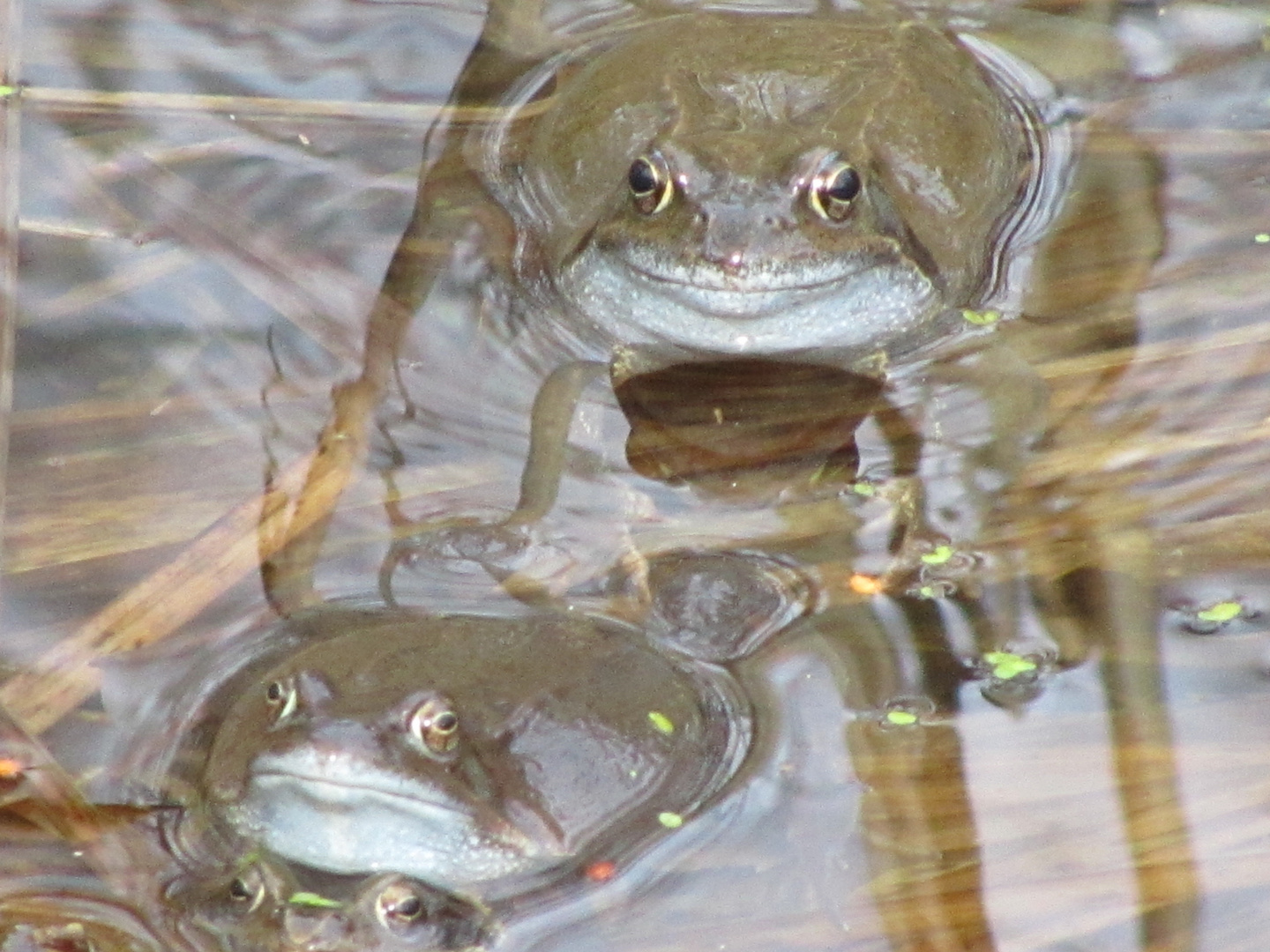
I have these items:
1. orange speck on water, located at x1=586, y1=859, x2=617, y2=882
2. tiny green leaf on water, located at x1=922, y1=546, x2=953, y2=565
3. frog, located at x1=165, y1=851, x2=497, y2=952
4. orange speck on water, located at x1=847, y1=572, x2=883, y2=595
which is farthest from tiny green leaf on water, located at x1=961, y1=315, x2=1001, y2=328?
Answer: frog, located at x1=165, y1=851, x2=497, y2=952

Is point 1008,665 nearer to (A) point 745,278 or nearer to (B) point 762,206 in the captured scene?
(A) point 745,278

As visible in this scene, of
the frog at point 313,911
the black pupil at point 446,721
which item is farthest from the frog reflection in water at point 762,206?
the frog at point 313,911

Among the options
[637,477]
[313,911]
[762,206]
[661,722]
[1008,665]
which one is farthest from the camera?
[762,206]

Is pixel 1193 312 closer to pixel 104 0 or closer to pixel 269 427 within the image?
pixel 269 427

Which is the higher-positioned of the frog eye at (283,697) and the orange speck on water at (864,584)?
the frog eye at (283,697)

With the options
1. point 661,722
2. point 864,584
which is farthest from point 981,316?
point 661,722

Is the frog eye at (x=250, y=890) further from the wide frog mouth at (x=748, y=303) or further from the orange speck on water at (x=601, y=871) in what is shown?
the wide frog mouth at (x=748, y=303)

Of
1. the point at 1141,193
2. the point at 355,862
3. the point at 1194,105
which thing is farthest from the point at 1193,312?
the point at 355,862

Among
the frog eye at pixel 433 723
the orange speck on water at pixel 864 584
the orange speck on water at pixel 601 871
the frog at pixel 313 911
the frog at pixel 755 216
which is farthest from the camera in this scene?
the frog at pixel 755 216
